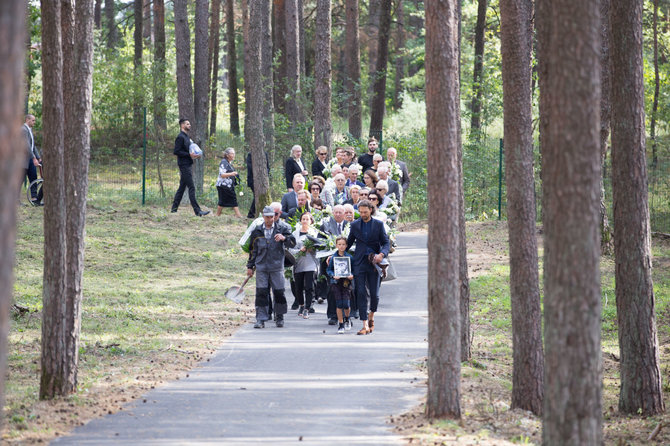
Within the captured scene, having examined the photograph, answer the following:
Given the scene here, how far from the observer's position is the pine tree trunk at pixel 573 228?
259 inches

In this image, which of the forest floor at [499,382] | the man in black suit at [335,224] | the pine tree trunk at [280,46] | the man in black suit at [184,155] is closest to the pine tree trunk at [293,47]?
the man in black suit at [184,155]

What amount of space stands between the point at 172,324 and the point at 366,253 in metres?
3.37

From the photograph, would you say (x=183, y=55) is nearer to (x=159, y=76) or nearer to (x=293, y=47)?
(x=159, y=76)

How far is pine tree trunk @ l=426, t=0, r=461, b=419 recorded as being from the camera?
9.09 m

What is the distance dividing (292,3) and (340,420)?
76.0ft

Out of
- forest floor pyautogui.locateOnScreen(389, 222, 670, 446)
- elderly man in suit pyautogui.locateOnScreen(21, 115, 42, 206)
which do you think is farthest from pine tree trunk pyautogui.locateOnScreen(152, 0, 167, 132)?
forest floor pyautogui.locateOnScreen(389, 222, 670, 446)

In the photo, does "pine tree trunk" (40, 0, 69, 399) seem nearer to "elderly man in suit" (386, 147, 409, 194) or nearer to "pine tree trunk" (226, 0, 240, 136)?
"elderly man in suit" (386, 147, 409, 194)

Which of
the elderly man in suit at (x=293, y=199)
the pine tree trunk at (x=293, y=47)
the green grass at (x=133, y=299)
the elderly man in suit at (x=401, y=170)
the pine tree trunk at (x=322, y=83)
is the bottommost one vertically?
the green grass at (x=133, y=299)

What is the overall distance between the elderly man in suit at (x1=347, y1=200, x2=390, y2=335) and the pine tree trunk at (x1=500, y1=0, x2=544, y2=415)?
12.4 ft

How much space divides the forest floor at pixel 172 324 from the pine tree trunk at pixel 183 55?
179 inches

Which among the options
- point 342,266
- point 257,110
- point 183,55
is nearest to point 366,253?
point 342,266

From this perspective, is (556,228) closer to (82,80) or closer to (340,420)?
(340,420)

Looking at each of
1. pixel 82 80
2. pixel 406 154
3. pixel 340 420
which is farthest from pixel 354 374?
pixel 406 154

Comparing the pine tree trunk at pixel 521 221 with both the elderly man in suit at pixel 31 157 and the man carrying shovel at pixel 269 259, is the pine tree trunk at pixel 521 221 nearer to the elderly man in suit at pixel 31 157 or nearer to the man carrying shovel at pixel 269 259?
the man carrying shovel at pixel 269 259
